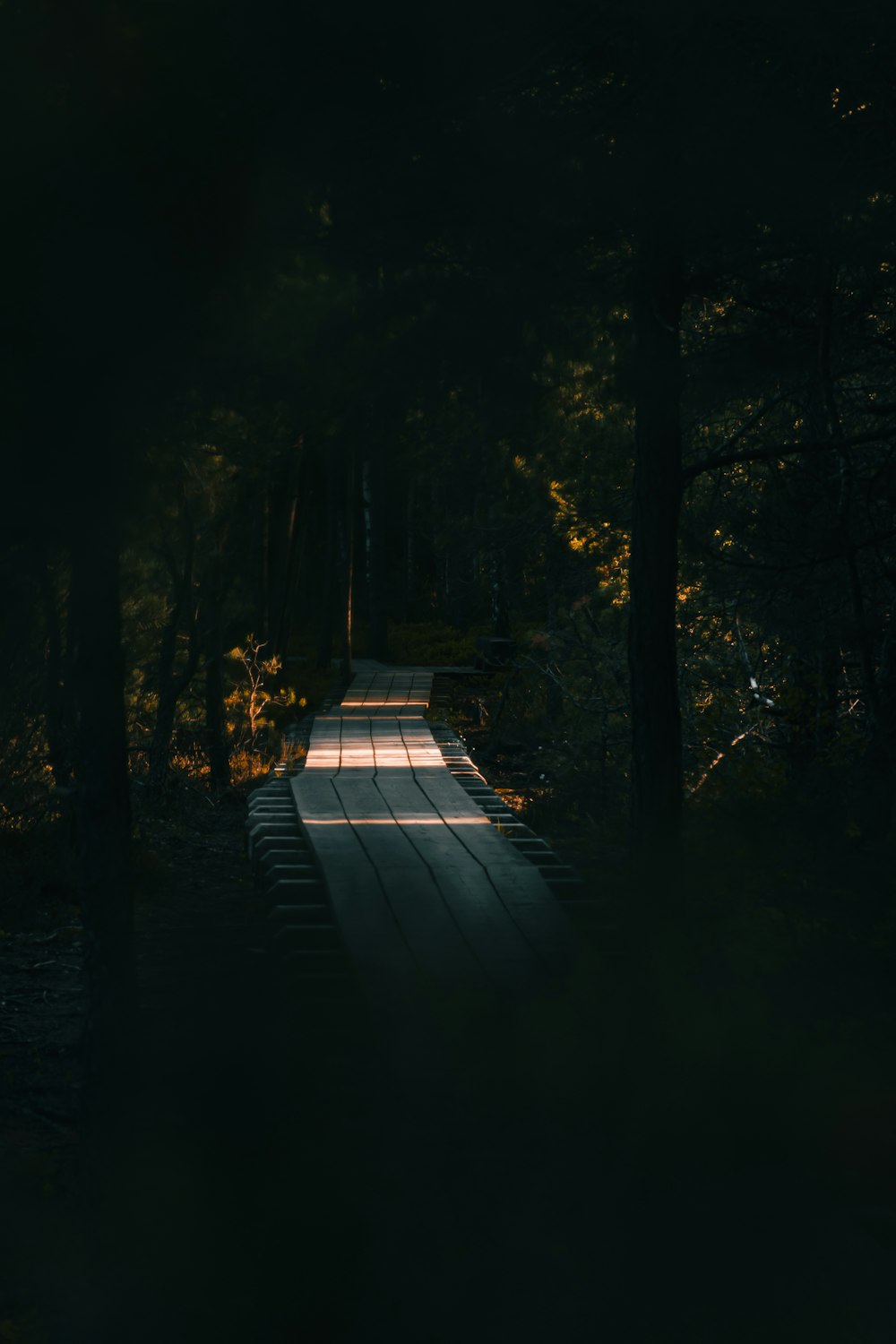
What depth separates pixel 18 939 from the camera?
28.2 feet

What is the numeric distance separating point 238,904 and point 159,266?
6423 millimetres

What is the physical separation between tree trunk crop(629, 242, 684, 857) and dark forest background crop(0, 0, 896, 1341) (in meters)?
0.02

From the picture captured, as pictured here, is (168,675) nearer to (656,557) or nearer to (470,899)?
(470,899)

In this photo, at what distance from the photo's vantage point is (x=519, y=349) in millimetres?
7008

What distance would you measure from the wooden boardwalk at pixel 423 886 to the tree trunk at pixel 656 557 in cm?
95

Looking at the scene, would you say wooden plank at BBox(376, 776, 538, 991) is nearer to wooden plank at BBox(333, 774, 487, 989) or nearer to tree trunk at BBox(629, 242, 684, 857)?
wooden plank at BBox(333, 774, 487, 989)

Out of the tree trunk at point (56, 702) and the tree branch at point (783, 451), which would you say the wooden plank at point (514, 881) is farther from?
the tree trunk at point (56, 702)

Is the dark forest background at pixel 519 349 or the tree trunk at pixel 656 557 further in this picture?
the tree trunk at pixel 656 557

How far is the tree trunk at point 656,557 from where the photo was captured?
7117 millimetres

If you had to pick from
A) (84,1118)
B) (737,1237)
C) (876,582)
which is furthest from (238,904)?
(737,1237)

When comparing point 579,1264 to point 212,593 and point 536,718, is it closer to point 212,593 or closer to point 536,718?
point 212,593

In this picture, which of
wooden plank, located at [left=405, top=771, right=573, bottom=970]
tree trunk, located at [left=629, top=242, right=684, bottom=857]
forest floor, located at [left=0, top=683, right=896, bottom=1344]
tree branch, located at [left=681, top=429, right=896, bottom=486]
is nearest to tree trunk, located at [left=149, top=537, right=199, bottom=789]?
wooden plank, located at [left=405, top=771, right=573, bottom=970]

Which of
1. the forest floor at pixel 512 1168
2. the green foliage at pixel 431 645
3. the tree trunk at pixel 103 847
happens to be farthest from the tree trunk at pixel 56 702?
the green foliage at pixel 431 645

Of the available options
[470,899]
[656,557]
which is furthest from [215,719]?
[656,557]
